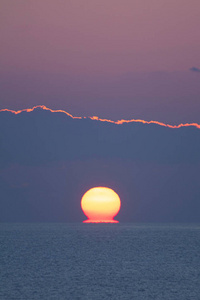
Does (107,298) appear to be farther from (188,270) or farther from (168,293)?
(188,270)

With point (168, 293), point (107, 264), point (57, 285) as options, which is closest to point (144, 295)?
point (168, 293)

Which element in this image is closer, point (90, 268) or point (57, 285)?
→ point (57, 285)

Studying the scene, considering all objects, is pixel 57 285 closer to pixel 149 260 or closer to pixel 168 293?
pixel 168 293

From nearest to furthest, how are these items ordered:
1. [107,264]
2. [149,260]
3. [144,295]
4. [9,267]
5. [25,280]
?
[144,295] → [25,280] → [9,267] → [107,264] → [149,260]

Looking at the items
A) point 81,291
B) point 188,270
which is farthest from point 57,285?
→ point 188,270

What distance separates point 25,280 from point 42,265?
1652 centimetres

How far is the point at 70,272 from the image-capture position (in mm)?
62688

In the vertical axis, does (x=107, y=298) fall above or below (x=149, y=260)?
below

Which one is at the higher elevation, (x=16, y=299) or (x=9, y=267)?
(x=9, y=267)

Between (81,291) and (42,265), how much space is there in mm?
24206

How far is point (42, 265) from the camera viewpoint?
70750mm

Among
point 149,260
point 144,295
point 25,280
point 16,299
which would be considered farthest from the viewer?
point 149,260

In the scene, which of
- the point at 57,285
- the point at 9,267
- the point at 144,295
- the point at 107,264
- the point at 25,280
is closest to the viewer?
the point at 144,295

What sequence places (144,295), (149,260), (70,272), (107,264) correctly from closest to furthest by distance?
(144,295) < (70,272) < (107,264) < (149,260)
